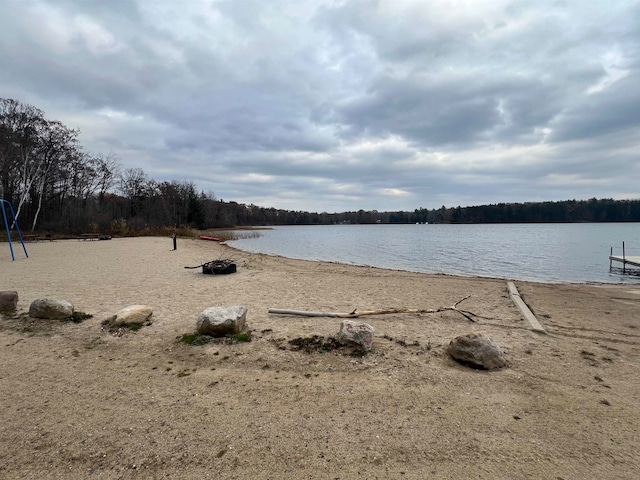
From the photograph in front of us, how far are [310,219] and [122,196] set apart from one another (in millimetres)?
94408

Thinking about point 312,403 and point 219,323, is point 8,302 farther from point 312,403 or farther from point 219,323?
point 312,403

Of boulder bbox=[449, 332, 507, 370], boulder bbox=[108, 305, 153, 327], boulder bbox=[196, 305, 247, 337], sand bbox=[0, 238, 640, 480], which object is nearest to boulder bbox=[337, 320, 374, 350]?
sand bbox=[0, 238, 640, 480]

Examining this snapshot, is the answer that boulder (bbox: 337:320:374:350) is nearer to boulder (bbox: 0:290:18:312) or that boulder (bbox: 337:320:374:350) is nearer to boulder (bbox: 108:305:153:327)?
boulder (bbox: 108:305:153:327)

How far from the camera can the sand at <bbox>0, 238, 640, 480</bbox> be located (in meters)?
2.53

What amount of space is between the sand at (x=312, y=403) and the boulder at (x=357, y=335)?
23cm

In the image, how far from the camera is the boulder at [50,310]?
19.7 ft

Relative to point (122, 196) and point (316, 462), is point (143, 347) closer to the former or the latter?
point (316, 462)

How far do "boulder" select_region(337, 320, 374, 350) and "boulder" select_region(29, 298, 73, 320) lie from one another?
5031mm

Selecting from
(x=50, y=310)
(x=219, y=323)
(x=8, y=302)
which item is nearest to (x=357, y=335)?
(x=219, y=323)

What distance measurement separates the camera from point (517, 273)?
1711 cm

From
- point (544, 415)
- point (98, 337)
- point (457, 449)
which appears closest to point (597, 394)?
point (544, 415)

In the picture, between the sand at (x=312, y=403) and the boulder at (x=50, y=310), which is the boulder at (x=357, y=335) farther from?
the boulder at (x=50, y=310)

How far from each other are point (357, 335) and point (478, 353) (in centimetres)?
156

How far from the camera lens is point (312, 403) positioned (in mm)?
3387
